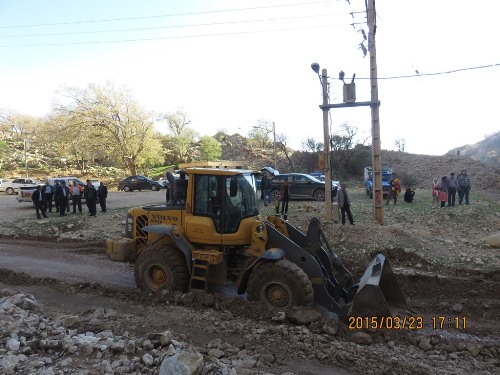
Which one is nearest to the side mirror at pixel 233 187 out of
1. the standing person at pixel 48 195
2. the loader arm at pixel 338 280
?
the loader arm at pixel 338 280

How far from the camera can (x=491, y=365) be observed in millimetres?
4555

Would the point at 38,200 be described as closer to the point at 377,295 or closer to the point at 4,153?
the point at 377,295

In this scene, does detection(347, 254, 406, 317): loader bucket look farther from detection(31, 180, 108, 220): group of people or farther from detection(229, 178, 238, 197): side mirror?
detection(31, 180, 108, 220): group of people

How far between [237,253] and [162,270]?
4.35 ft

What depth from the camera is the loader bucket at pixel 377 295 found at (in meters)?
5.38

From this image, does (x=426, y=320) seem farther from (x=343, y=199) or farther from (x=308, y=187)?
(x=308, y=187)

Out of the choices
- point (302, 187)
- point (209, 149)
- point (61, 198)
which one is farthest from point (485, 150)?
point (61, 198)

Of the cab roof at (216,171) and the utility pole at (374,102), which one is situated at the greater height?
the utility pole at (374,102)

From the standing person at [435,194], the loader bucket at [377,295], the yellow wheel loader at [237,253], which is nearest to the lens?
the loader bucket at [377,295]

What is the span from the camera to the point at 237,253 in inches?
272

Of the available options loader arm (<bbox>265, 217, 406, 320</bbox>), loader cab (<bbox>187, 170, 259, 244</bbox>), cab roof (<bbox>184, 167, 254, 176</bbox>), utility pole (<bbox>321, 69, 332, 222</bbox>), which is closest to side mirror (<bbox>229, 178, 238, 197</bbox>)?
loader cab (<bbox>187, 170, 259, 244</bbox>)

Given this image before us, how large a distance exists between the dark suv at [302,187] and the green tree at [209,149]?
132ft

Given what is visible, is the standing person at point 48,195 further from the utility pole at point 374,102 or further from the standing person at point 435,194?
the standing person at point 435,194

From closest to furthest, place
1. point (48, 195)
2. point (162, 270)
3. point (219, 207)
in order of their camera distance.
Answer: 1. point (219, 207)
2. point (162, 270)
3. point (48, 195)
